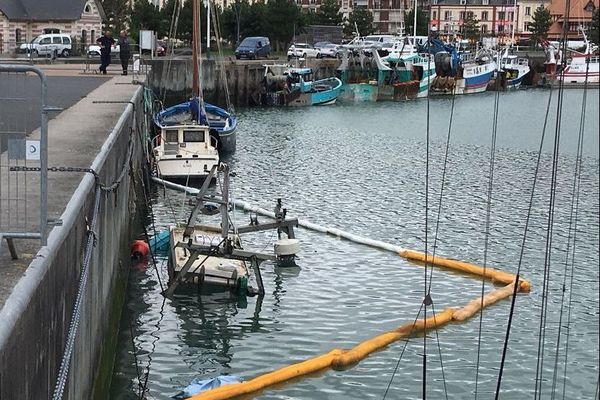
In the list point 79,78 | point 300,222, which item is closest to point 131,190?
point 300,222

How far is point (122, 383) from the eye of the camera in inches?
602

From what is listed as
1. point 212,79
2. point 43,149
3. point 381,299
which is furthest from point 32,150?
point 212,79

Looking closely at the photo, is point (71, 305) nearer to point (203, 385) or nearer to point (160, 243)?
point (203, 385)

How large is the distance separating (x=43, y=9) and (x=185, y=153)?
58707 millimetres

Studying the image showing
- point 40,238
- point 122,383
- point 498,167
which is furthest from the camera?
point 498,167

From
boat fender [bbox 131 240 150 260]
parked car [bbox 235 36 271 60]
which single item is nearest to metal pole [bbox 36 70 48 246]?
boat fender [bbox 131 240 150 260]

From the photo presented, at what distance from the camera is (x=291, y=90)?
72.8 metres

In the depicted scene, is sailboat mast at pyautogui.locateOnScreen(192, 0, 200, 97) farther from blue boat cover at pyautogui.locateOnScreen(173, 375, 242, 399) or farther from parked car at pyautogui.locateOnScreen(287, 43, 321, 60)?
parked car at pyautogui.locateOnScreen(287, 43, 321, 60)

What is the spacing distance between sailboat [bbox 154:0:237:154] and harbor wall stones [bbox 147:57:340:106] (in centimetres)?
1321

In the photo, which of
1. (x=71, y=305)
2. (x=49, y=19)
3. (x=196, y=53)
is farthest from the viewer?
(x=49, y=19)

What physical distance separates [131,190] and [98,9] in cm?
6884

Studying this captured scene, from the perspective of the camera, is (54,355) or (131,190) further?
(131,190)

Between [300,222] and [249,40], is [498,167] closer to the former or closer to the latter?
[300,222]

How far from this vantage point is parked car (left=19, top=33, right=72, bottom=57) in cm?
6408
